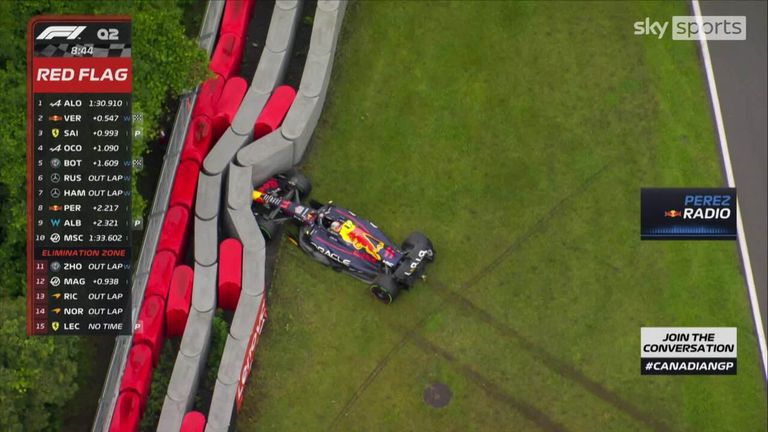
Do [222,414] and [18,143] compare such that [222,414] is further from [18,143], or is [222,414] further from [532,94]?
[532,94]

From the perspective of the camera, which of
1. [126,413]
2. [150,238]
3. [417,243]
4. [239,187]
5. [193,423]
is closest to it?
[193,423]

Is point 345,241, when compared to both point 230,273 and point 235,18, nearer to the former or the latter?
point 230,273

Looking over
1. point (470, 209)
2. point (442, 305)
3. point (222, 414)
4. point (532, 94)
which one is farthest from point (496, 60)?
point (222, 414)

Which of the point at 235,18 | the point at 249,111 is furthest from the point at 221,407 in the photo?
the point at 235,18

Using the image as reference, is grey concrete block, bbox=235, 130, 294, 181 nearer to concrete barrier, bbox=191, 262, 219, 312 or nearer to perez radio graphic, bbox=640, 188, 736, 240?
concrete barrier, bbox=191, 262, 219, 312

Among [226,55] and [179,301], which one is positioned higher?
[226,55]

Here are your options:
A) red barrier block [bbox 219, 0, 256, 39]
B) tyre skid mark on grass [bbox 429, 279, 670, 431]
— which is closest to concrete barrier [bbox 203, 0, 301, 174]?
red barrier block [bbox 219, 0, 256, 39]
